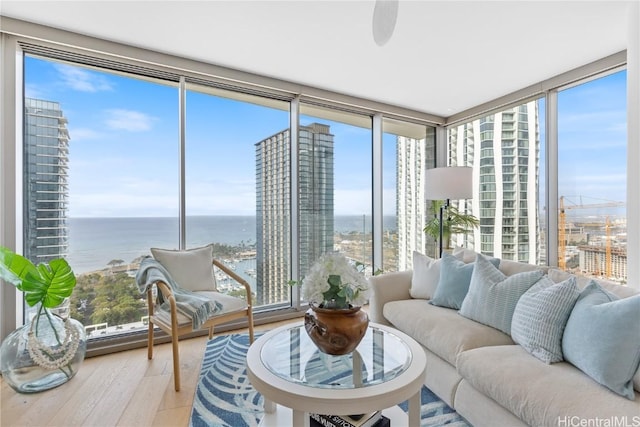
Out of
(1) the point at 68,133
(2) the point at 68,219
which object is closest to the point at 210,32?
(1) the point at 68,133

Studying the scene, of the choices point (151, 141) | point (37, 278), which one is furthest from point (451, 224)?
point (37, 278)

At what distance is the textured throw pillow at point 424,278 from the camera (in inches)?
102

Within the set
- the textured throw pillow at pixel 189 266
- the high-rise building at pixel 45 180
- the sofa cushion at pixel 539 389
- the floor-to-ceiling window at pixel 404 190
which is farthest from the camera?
the floor-to-ceiling window at pixel 404 190

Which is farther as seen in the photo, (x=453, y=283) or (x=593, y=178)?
(x=593, y=178)

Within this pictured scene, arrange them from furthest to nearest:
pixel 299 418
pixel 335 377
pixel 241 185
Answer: pixel 241 185 → pixel 335 377 → pixel 299 418

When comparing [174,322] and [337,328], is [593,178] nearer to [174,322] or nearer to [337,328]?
[337,328]

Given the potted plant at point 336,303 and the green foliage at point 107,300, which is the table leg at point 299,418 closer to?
the potted plant at point 336,303

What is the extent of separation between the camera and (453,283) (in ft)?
7.82

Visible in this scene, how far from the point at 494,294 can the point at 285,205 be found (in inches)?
89.3

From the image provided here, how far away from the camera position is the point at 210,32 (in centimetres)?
248

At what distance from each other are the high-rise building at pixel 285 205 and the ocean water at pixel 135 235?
0.76 feet

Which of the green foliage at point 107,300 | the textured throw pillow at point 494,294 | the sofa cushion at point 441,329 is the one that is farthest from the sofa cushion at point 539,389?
the green foliage at point 107,300

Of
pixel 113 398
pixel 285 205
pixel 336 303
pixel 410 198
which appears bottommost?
pixel 113 398

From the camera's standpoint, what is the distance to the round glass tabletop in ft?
4.52
